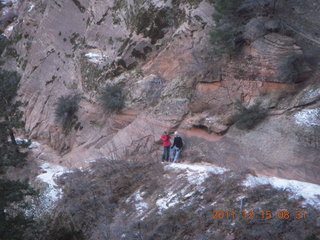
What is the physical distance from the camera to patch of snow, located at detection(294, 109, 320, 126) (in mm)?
12359

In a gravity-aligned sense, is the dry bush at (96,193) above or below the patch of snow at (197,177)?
below

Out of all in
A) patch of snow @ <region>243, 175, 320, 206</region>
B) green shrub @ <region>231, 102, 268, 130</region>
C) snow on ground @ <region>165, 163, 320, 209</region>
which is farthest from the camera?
green shrub @ <region>231, 102, 268, 130</region>

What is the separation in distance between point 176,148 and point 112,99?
4571 millimetres

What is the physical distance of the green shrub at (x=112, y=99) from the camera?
17891 millimetres

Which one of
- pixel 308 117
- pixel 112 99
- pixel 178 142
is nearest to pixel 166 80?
pixel 112 99

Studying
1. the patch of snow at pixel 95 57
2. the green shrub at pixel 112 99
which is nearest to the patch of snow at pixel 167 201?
the green shrub at pixel 112 99

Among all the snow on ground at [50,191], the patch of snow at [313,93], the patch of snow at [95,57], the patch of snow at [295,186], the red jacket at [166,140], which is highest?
the patch of snow at [95,57]

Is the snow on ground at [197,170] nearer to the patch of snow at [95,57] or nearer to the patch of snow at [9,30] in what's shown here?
the patch of snow at [95,57]

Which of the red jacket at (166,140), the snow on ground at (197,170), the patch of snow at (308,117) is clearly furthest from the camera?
the red jacket at (166,140)

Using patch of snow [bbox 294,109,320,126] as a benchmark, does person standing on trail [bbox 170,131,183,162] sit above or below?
below

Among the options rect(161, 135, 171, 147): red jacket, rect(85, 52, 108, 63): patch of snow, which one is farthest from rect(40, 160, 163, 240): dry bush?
rect(85, 52, 108, 63): patch of snow

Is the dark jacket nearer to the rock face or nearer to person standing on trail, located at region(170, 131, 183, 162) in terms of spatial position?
person standing on trail, located at region(170, 131, 183, 162)
